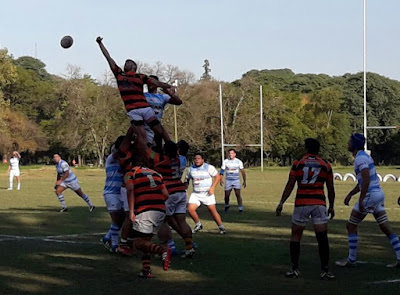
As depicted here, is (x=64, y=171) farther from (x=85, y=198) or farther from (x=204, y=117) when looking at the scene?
(x=204, y=117)

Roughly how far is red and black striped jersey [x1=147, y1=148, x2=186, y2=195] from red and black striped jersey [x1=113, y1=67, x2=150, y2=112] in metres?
0.90

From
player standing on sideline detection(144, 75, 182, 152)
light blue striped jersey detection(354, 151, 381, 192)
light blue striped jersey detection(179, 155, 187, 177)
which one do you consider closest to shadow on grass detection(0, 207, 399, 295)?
light blue striped jersey detection(354, 151, 381, 192)

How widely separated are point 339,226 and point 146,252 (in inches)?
343

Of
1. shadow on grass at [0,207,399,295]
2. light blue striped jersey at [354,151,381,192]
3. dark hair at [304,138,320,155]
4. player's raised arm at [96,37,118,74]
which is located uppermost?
player's raised arm at [96,37,118,74]

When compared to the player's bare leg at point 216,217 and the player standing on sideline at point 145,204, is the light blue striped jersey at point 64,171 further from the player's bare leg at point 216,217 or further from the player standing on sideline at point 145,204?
the player standing on sideline at point 145,204

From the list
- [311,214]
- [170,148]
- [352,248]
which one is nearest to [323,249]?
[311,214]

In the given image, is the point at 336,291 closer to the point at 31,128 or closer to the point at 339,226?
the point at 339,226

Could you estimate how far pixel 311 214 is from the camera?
10.4m

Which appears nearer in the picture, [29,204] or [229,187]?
[229,187]

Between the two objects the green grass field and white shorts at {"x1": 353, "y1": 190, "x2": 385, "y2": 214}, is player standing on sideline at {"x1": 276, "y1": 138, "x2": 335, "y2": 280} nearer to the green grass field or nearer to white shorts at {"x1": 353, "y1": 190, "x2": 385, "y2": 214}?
the green grass field

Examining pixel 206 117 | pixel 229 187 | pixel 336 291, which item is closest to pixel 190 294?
pixel 336 291

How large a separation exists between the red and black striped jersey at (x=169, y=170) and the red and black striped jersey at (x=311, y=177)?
8.72ft

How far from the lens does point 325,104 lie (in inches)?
3676

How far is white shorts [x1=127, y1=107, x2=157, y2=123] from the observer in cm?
1155
